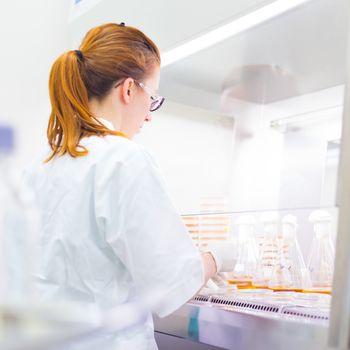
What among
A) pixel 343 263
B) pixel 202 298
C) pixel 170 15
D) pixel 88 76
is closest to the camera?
pixel 343 263

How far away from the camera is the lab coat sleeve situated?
1140 millimetres

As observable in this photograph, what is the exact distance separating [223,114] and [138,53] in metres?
0.86

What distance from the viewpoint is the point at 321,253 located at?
5.03 feet

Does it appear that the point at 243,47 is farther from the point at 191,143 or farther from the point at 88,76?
the point at 88,76

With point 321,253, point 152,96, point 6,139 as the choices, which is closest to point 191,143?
point 152,96

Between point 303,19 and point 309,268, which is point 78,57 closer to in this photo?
point 303,19

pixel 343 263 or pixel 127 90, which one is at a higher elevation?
pixel 127 90

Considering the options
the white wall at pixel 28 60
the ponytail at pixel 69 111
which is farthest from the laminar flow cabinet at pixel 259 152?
the white wall at pixel 28 60

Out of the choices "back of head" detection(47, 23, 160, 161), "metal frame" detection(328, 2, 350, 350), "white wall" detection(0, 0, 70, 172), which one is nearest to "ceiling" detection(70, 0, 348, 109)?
"white wall" detection(0, 0, 70, 172)

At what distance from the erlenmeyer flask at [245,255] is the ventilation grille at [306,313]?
32cm

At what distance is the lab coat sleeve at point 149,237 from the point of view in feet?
3.74

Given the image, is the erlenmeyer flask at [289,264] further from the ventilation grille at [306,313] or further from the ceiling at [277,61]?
the ceiling at [277,61]

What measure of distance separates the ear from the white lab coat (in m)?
0.19

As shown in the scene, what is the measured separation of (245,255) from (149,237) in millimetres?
512
